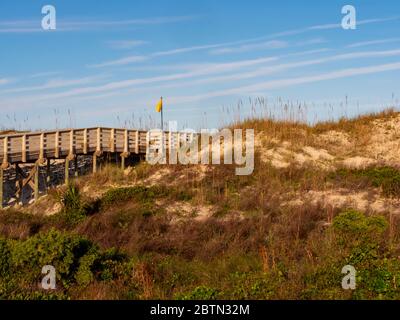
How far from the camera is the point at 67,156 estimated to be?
29.0 metres

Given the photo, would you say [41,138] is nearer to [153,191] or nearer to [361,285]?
[153,191]

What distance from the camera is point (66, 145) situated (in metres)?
29.0

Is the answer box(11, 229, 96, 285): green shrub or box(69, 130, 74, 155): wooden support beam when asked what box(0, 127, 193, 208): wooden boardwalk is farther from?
box(11, 229, 96, 285): green shrub

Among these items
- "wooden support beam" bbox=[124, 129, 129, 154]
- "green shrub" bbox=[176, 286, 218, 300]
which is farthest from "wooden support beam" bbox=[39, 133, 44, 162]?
"green shrub" bbox=[176, 286, 218, 300]

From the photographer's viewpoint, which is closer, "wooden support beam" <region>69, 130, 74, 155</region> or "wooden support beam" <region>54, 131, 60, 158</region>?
"wooden support beam" <region>54, 131, 60, 158</region>

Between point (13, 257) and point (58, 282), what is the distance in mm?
982

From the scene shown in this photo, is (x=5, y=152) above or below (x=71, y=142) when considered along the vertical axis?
below

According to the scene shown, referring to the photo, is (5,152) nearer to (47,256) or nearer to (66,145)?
(66,145)

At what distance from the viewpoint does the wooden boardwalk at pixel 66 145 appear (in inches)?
1073

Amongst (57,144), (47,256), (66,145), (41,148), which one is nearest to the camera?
(47,256)

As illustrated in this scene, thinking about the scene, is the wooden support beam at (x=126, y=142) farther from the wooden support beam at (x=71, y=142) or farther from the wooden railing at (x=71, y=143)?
the wooden support beam at (x=71, y=142)

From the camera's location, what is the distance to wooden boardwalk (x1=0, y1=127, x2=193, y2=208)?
89.4 ft

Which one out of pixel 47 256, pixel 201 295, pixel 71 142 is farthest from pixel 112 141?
pixel 201 295
